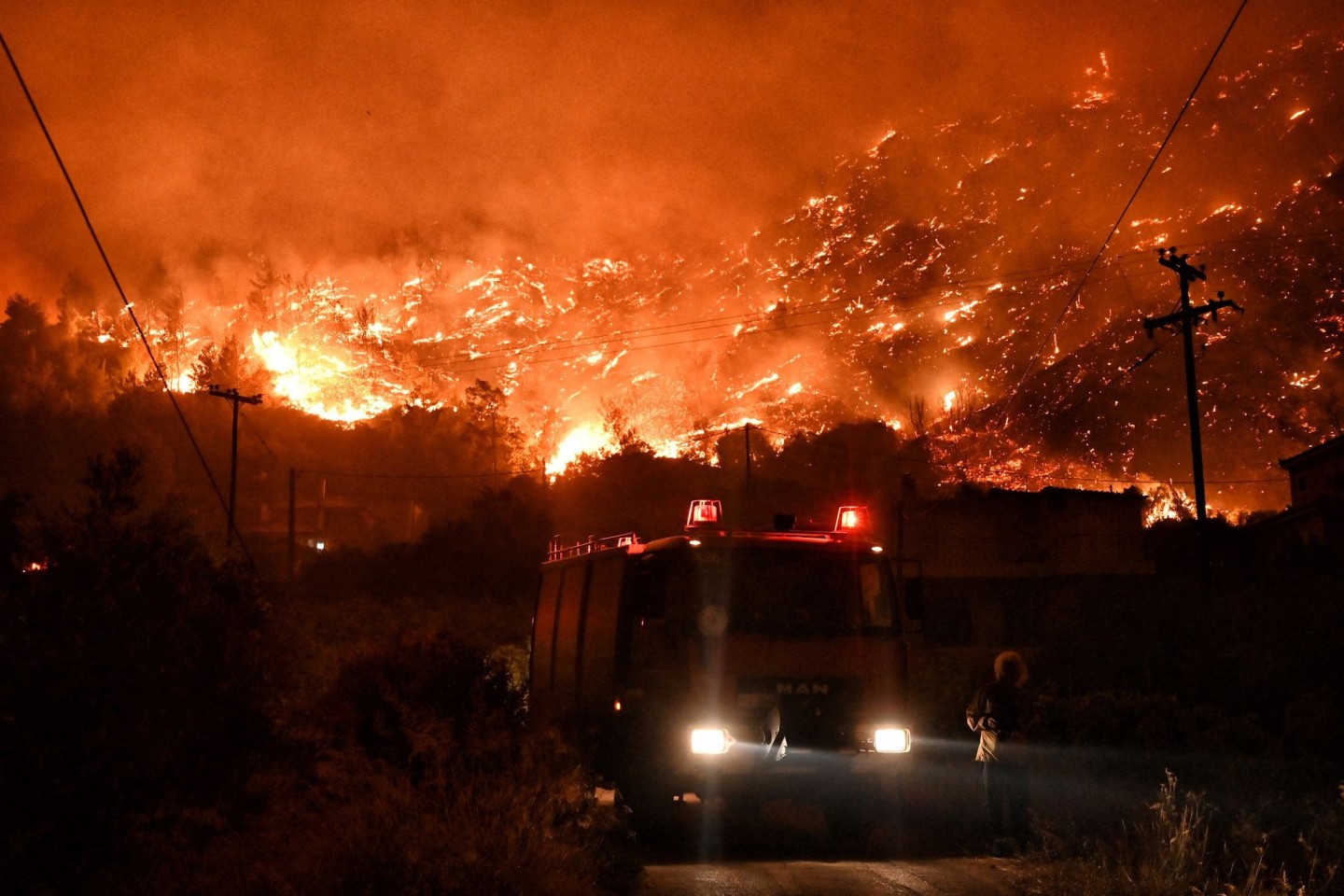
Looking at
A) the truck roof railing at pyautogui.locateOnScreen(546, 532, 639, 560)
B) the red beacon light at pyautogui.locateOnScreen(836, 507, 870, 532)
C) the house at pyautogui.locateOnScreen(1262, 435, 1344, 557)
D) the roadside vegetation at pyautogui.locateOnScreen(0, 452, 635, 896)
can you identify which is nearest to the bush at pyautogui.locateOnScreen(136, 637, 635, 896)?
the roadside vegetation at pyautogui.locateOnScreen(0, 452, 635, 896)

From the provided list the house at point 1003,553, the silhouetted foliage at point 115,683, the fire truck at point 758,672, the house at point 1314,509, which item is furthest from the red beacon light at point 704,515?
the house at point 1003,553

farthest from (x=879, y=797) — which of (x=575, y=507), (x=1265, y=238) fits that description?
(x=1265, y=238)

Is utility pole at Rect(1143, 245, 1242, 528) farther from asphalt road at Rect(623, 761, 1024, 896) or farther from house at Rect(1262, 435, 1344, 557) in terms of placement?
asphalt road at Rect(623, 761, 1024, 896)

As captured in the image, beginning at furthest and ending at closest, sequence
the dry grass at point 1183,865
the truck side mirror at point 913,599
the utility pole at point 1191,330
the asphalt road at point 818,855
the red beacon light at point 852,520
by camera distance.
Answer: the utility pole at point 1191,330 < the red beacon light at point 852,520 < the truck side mirror at point 913,599 < the asphalt road at point 818,855 < the dry grass at point 1183,865

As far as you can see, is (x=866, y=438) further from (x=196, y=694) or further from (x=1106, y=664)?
(x=196, y=694)

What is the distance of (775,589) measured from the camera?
1122 cm

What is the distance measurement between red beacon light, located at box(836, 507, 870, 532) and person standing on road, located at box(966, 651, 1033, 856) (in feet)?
6.18

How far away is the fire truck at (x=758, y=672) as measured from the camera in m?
10.6

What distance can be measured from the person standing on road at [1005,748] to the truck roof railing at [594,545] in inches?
146

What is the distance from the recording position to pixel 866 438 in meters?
93.6

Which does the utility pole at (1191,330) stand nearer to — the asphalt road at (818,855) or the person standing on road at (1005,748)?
the asphalt road at (818,855)

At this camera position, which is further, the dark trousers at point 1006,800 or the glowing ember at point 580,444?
the glowing ember at point 580,444

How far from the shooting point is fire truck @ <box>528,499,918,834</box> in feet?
34.9

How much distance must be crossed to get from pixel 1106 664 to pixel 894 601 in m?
14.4
